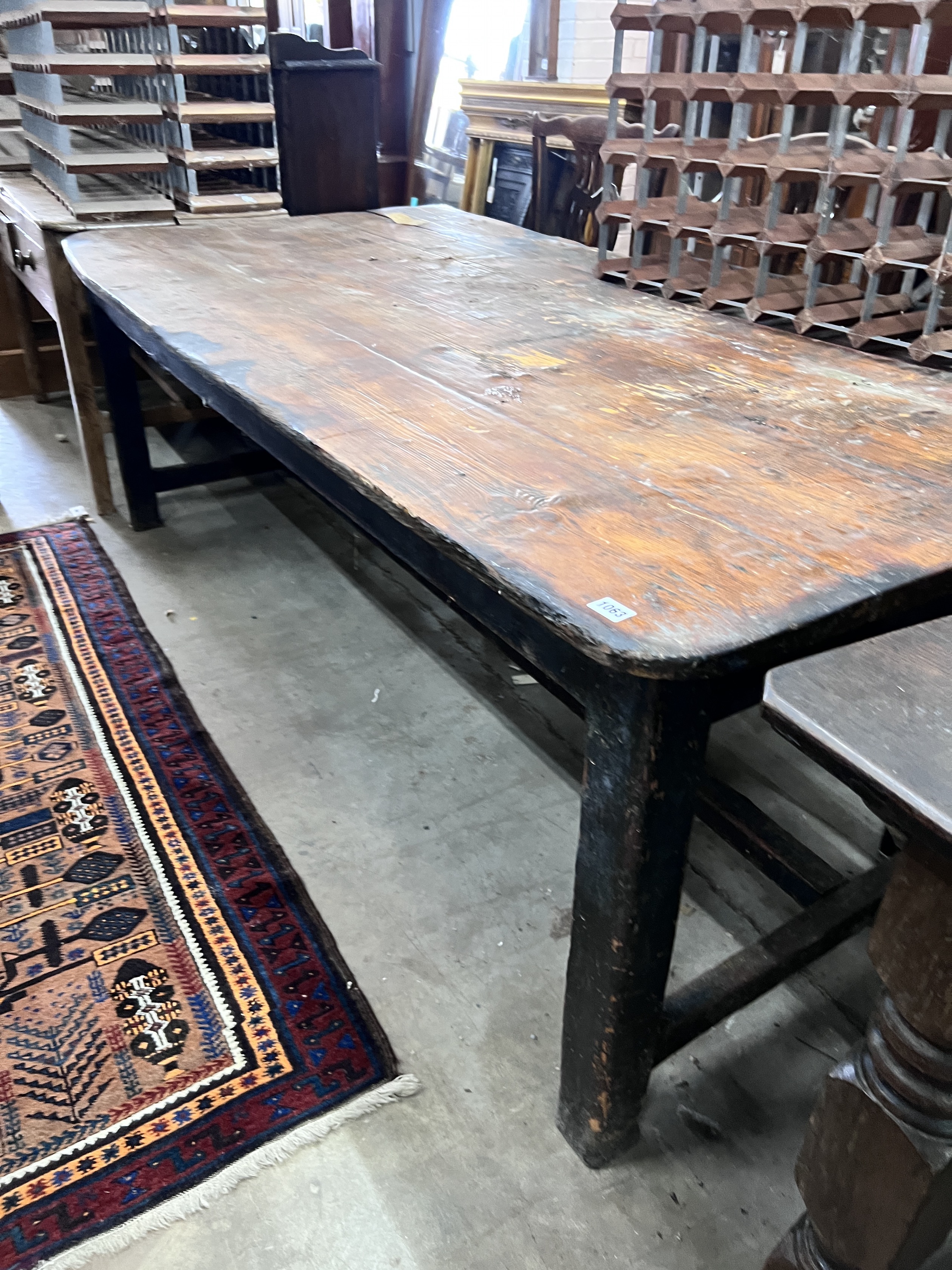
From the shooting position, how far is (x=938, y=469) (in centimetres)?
110

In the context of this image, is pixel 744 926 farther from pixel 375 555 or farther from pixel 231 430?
pixel 231 430

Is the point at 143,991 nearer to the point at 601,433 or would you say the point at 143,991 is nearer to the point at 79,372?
the point at 601,433

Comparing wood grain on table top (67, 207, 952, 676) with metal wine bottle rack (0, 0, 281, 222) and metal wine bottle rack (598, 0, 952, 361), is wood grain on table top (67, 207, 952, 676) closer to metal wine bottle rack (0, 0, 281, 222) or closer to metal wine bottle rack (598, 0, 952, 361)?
metal wine bottle rack (598, 0, 952, 361)

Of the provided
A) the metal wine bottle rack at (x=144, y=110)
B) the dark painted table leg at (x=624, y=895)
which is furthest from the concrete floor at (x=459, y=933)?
the metal wine bottle rack at (x=144, y=110)

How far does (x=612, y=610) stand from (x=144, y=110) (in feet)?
8.53

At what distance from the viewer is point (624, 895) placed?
0.95m

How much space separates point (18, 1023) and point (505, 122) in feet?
14.6

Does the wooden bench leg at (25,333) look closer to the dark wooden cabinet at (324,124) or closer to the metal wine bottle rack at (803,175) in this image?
the dark wooden cabinet at (324,124)

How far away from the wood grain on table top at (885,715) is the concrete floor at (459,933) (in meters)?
0.83

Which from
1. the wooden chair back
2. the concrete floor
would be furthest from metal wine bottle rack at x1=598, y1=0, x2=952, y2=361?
the wooden chair back

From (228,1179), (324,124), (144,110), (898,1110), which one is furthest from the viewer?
(324,124)

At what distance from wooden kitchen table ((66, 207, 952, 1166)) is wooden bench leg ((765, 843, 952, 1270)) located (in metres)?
0.23

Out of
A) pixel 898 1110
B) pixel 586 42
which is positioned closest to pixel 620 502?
pixel 898 1110

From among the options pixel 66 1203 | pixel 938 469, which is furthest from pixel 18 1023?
pixel 938 469
